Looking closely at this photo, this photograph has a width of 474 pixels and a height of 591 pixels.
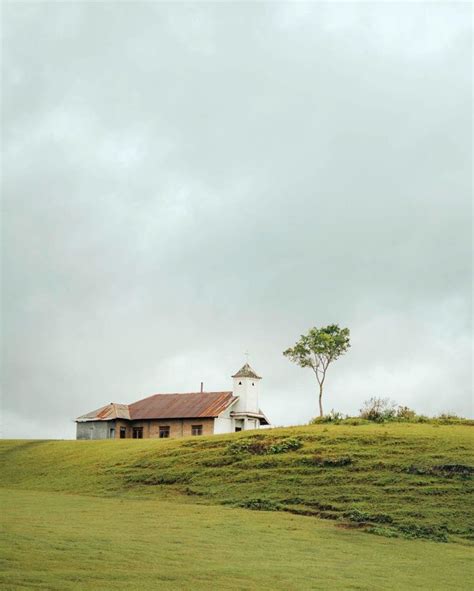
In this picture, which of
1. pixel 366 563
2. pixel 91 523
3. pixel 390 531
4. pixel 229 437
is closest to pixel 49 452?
pixel 229 437

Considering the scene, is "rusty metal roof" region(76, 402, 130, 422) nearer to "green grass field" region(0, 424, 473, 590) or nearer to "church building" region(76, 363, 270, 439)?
"church building" region(76, 363, 270, 439)

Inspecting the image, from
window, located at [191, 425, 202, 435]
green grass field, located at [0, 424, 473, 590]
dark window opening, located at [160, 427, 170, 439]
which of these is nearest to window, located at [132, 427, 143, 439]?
dark window opening, located at [160, 427, 170, 439]

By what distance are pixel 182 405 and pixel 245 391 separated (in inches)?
236

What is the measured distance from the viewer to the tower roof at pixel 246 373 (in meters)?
65.1

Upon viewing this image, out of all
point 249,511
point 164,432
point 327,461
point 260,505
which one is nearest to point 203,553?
point 249,511

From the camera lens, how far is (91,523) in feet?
79.8

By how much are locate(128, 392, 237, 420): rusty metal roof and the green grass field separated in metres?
14.4

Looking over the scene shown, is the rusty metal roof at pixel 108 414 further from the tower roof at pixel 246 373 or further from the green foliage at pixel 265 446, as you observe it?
the green foliage at pixel 265 446

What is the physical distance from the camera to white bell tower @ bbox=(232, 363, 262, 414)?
6488 cm

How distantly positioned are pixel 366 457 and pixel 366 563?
1527cm

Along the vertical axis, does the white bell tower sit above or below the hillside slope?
above

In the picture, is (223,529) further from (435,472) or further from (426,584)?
(435,472)

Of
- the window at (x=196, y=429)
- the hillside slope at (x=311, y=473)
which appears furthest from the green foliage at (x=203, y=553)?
the window at (x=196, y=429)

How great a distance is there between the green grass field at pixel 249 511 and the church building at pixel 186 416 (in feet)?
47.0
